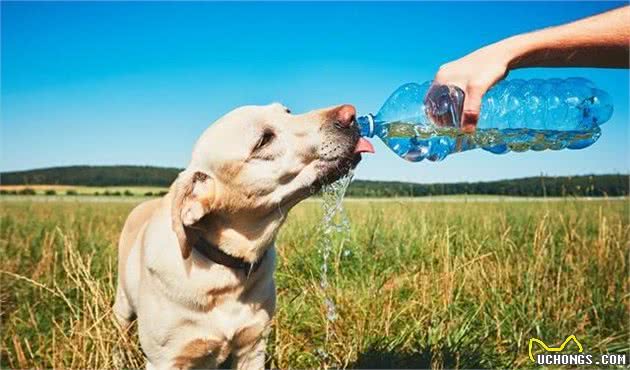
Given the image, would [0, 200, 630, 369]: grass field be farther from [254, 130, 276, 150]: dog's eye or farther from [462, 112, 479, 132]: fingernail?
[462, 112, 479, 132]: fingernail

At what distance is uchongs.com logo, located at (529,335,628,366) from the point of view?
3771 millimetres

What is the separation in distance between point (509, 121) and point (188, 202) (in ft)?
7.15

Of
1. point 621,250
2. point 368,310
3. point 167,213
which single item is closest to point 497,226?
point 621,250

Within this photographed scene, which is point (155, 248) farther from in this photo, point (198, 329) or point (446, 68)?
point (446, 68)

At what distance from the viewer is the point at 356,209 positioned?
8891 mm

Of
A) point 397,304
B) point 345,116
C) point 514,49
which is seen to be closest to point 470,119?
point 514,49

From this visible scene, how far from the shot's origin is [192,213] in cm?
314

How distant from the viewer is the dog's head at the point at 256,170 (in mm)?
3178

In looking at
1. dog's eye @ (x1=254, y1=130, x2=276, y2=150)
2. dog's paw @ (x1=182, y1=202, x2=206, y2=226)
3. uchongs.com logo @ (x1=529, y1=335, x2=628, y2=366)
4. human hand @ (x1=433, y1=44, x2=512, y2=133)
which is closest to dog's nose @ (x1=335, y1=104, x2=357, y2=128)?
dog's eye @ (x1=254, y1=130, x2=276, y2=150)

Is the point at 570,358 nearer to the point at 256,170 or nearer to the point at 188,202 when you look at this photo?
the point at 256,170

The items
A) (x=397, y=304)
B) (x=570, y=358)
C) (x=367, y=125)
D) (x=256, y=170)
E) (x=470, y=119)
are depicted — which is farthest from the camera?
(x=397, y=304)

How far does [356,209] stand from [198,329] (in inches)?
224

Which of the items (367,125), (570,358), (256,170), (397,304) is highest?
(367,125)

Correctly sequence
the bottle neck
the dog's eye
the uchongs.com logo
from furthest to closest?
the uchongs.com logo → the bottle neck → the dog's eye
